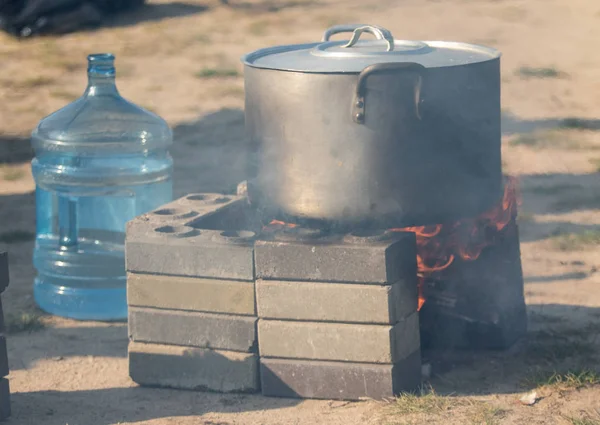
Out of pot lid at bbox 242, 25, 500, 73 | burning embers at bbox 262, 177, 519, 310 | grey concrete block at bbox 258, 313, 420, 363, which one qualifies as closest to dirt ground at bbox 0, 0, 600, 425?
grey concrete block at bbox 258, 313, 420, 363

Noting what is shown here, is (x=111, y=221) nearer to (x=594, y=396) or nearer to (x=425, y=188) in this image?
(x=425, y=188)

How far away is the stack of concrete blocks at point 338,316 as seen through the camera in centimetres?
395

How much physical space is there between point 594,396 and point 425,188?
1084 mm

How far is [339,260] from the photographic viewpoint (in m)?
3.96

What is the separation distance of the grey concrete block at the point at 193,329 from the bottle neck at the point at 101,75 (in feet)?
5.55

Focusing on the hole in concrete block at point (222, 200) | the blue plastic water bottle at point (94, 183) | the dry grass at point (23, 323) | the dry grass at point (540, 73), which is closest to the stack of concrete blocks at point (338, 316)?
the hole in concrete block at point (222, 200)

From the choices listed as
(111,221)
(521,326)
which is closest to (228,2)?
(111,221)

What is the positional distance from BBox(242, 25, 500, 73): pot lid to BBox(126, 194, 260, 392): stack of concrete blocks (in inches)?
29.9

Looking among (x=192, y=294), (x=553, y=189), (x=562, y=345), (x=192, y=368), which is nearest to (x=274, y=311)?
(x=192, y=294)

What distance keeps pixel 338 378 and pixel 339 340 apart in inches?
6.7

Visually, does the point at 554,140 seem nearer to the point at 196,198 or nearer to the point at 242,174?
the point at 242,174

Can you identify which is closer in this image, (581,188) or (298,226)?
(298,226)

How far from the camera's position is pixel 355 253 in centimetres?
393

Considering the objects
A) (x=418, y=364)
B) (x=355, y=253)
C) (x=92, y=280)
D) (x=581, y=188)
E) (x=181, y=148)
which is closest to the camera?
(x=355, y=253)
